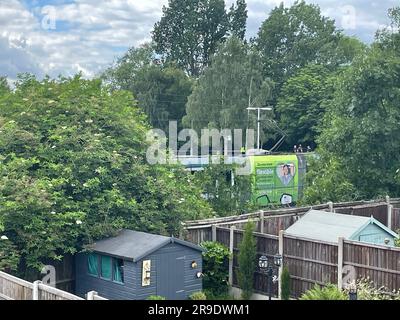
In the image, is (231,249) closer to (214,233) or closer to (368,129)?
(214,233)

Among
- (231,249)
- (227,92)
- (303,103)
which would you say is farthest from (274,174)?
(303,103)

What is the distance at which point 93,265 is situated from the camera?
13945mm

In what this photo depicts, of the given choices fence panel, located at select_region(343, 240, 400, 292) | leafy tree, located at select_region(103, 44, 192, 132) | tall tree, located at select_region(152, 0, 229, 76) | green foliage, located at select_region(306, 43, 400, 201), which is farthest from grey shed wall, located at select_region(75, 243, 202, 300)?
tall tree, located at select_region(152, 0, 229, 76)

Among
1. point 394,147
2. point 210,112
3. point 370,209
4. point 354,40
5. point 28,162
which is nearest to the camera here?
point 28,162

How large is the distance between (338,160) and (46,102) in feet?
42.1

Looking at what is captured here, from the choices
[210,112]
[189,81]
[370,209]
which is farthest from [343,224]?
[189,81]

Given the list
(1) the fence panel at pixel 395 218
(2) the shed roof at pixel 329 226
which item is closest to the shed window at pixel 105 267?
(2) the shed roof at pixel 329 226

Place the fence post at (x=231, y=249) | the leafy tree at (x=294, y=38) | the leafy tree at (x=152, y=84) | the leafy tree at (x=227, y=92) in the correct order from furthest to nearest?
the leafy tree at (x=294, y=38)
the leafy tree at (x=152, y=84)
the leafy tree at (x=227, y=92)
the fence post at (x=231, y=249)

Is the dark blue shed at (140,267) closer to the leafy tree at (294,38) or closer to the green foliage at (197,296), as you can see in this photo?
the green foliage at (197,296)

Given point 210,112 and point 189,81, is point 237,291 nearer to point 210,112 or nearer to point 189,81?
point 210,112

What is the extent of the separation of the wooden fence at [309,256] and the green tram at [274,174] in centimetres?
998

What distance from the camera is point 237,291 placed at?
14984 millimetres

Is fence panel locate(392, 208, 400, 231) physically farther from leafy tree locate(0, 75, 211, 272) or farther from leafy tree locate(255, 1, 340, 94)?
leafy tree locate(255, 1, 340, 94)

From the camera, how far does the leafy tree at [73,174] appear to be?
1329cm
